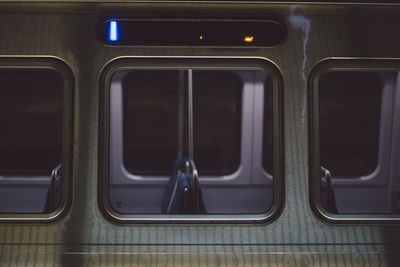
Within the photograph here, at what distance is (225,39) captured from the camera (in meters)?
2.55

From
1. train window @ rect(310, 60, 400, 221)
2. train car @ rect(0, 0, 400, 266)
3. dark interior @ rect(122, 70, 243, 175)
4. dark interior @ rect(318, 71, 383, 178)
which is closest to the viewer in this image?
train car @ rect(0, 0, 400, 266)

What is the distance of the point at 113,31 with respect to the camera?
8.34 ft

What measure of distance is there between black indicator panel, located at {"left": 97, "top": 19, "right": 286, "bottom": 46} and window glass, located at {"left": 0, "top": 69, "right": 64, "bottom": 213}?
2.12m

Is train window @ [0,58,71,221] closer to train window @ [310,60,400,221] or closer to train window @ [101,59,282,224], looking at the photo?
train window @ [101,59,282,224]

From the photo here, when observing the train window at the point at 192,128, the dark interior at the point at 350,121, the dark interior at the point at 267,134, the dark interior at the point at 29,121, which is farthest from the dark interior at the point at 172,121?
the dark interior at the point at 350,121

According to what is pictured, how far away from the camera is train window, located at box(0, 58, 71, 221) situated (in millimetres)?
4477

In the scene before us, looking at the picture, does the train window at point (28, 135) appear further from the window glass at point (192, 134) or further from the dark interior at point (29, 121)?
the window glass at point (192, 134)

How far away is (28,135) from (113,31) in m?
2.55

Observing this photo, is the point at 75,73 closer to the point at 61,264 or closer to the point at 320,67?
the point at 61,264

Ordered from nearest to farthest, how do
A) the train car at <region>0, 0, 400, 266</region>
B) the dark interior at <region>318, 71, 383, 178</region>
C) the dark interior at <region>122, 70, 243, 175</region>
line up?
the train car at <region>0, 0, 400, 266</region> < the dark interior at <region>318, 71, 383, 178</region> < the dark interior at <region>122, 70, 243, 175</region>

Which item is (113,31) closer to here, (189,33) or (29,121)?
(189,33)

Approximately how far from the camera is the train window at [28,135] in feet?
14.7

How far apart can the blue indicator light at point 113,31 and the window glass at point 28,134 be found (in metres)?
2.10

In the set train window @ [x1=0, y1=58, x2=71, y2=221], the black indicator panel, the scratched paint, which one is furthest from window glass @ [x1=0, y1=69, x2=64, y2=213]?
the scratched paint
